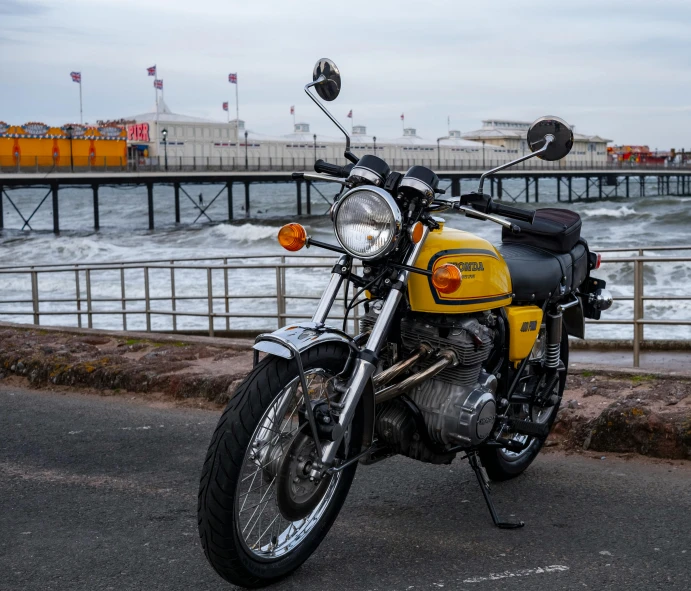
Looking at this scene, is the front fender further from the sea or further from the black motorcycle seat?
the sea

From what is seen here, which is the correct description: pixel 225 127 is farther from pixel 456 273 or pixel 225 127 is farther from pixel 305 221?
pixel 456 273

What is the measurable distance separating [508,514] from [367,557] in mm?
675

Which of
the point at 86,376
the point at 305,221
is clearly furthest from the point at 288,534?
the point at 305,221

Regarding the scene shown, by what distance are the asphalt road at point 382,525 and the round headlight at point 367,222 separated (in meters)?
1.00

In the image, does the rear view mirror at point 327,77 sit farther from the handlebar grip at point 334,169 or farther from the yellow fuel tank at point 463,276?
the yellow fuel tank at point 463,276

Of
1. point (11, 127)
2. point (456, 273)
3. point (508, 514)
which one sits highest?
point (11, 127)

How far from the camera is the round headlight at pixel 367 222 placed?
281 cm

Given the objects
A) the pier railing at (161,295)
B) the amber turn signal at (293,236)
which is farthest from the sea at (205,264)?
the amber turn signal at (293,236)

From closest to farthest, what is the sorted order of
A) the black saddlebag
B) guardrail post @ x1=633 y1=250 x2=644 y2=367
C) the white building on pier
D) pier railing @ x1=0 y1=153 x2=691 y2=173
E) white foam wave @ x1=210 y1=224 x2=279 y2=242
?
the black saddlebag, guardrail post @ x1=633 y1=250 x2=644 y2=367, white foam wave @ x1=210 y1=224 x2=279 y2=242, pier railing @ x1=0 y1=153 x2=691 y2=173, the white building on pier

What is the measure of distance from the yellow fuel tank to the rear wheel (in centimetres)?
68

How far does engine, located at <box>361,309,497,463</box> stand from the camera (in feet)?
10.1

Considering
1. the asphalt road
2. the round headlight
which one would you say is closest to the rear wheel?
the asphalt road

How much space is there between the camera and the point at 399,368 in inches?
121

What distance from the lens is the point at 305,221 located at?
5484 centimetres
